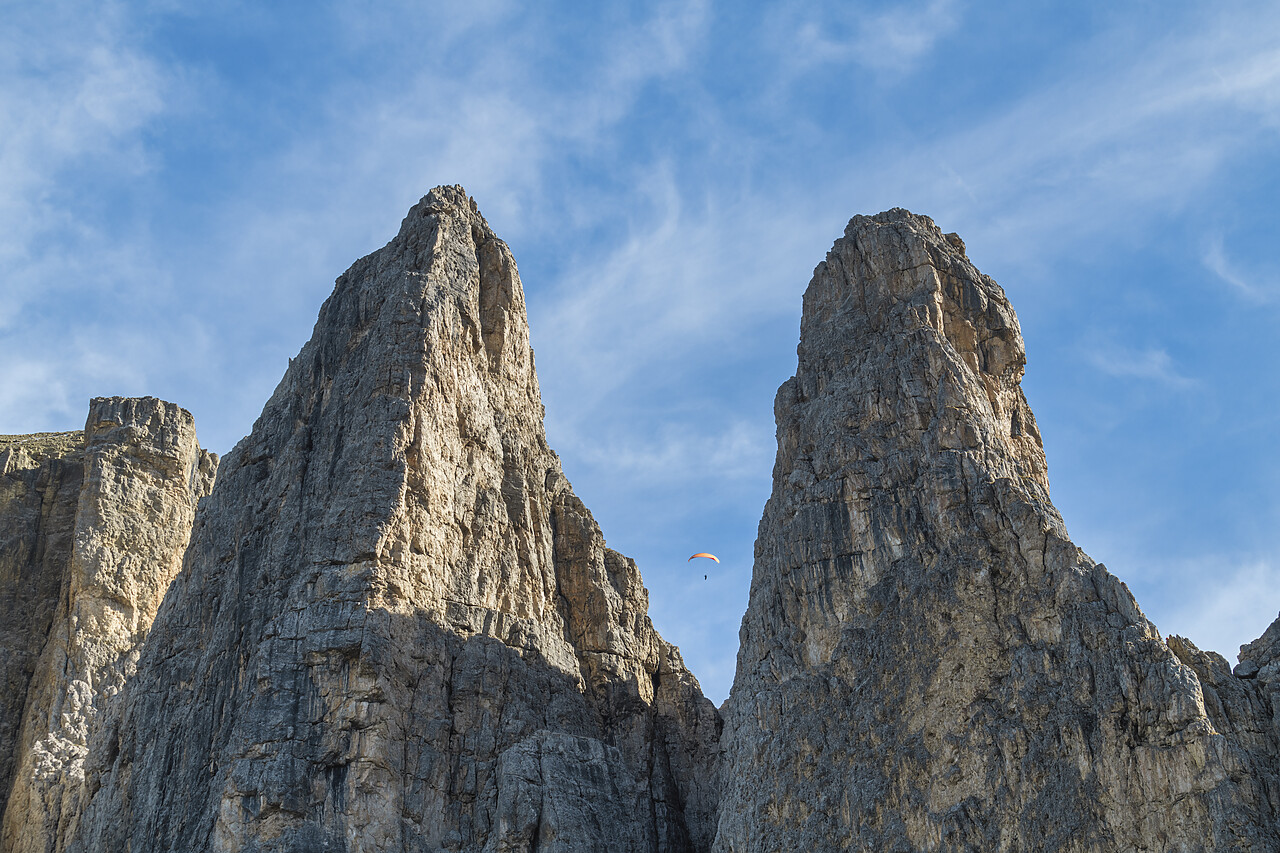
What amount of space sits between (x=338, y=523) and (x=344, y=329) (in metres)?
13.6

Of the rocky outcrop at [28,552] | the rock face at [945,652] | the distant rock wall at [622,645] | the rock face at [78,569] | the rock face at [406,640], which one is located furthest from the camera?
the rocky outcrop at [28,552]

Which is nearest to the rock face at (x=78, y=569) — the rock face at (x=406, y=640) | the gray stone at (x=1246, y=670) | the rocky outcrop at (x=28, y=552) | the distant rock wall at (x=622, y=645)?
the rocky outcrop at (x=28, y=552)

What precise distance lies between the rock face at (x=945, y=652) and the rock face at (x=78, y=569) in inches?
1545

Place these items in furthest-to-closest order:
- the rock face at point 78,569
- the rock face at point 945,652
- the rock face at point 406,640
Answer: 1. the rock face at point 78,569
2. the rock face at point 406,640
3. the rock face at point 945,652

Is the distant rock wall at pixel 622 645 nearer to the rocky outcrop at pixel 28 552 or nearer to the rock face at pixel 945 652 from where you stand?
the rock face at pixel 945 652

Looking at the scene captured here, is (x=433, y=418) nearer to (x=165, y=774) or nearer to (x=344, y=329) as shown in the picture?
(x=344, y=329)

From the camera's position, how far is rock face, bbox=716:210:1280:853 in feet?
173

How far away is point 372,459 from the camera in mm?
66562

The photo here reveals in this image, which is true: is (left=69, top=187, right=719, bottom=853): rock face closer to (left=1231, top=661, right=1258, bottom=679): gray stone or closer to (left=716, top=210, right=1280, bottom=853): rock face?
(left=716, top=210, right=1280, bottom=853): rock face

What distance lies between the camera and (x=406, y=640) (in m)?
63.2

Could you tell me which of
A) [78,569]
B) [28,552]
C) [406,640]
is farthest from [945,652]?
[28,552]

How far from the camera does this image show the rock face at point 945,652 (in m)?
52.9

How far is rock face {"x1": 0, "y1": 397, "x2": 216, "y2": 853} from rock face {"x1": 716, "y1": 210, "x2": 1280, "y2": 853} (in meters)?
39.3

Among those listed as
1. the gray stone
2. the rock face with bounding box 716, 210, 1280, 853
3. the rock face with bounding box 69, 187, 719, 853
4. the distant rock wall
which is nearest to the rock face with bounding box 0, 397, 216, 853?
the distant rock wall
